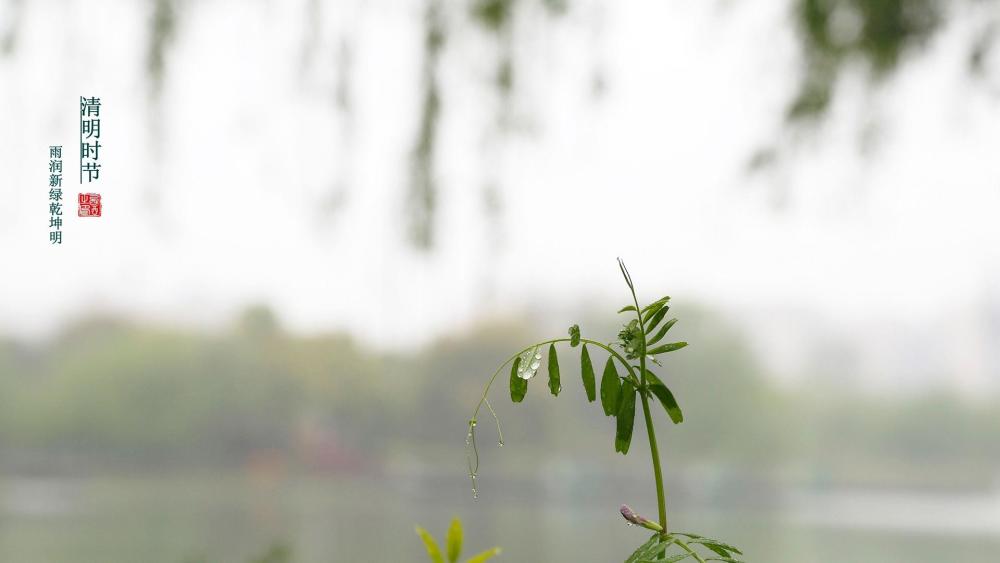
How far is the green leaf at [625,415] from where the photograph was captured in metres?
0.32

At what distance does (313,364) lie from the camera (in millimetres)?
2342

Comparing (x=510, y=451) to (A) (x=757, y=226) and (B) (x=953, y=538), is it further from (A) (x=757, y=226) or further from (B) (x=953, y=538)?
(B) (x=953, y=538)

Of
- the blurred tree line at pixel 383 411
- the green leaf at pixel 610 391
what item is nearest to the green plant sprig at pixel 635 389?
the green leaf at pixel 610 391

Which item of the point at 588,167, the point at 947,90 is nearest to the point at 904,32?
the point at 947,90

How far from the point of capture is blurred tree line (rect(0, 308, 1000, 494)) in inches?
86.2

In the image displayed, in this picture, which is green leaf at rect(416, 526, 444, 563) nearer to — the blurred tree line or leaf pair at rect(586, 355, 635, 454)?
leaf pair at rect(586, 355, 635, 454)

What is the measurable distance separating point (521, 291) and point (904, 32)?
1.11 metres

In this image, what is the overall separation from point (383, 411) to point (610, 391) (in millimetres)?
2118

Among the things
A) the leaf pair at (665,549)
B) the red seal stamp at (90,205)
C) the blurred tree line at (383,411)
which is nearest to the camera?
the leaf pair at (665,549)

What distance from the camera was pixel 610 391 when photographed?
0.33 meters

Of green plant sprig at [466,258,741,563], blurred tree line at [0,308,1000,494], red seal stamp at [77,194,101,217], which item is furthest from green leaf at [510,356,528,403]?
blurred tree line at [0,308,1000,494]

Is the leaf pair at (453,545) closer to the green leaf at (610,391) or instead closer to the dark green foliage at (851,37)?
the green leaf at (610,391)

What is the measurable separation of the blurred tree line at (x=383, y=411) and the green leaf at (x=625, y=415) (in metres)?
1.67

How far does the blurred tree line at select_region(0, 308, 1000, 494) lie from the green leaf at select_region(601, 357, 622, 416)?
1656 millimetres
